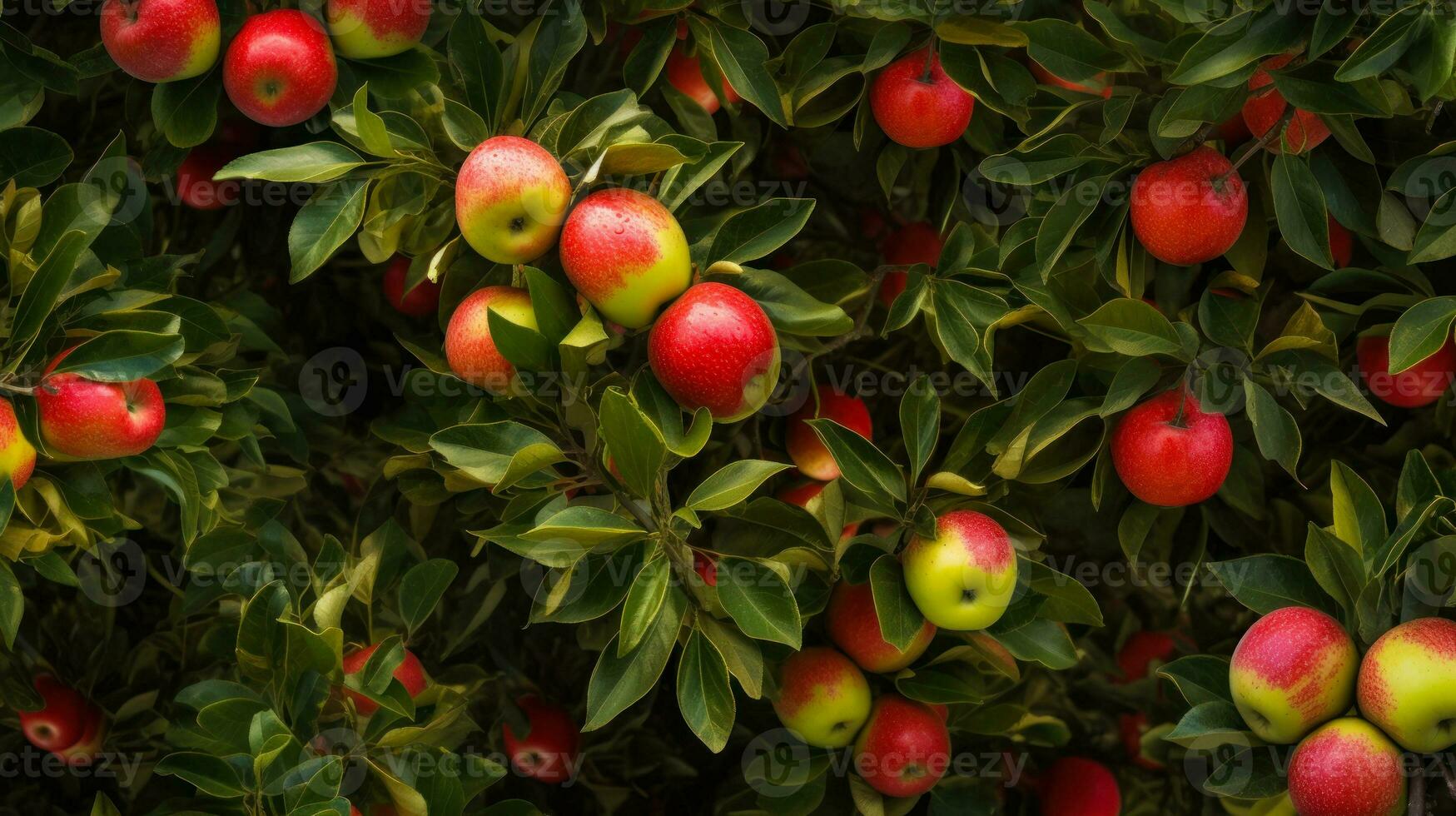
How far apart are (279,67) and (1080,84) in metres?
0.90

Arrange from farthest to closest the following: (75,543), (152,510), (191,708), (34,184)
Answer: (152,510) → (191,708) → (34,184) → (75,543)

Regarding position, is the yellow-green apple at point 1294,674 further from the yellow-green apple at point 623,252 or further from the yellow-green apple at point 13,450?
the yellow-green apple at point 13,450

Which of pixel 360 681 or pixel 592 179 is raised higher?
pixel 592 179

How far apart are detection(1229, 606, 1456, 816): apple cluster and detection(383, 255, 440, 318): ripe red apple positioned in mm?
1136

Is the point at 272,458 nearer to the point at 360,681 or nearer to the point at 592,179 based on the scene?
the point at 360,681

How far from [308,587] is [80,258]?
0.48 metres

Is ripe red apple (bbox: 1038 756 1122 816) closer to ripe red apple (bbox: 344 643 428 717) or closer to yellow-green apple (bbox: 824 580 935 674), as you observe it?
yellow-green apple (bbox: 824 580 935 674)

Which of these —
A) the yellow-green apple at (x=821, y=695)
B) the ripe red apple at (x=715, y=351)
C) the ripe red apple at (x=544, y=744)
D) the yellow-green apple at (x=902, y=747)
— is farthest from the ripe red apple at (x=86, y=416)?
the yellow-green apple at (x=902, y=747)

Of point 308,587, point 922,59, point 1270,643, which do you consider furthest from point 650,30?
point 1270,643

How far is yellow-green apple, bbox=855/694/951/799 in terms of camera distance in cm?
163

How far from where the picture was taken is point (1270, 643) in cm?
139

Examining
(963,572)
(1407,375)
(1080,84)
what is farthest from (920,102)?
(1407,375)

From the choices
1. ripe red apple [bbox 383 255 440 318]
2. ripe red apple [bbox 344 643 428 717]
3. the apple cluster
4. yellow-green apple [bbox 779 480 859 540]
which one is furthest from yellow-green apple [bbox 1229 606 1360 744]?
ripe red apple [bbox 383 255 440 318]

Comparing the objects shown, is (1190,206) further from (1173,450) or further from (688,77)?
(688,77)
